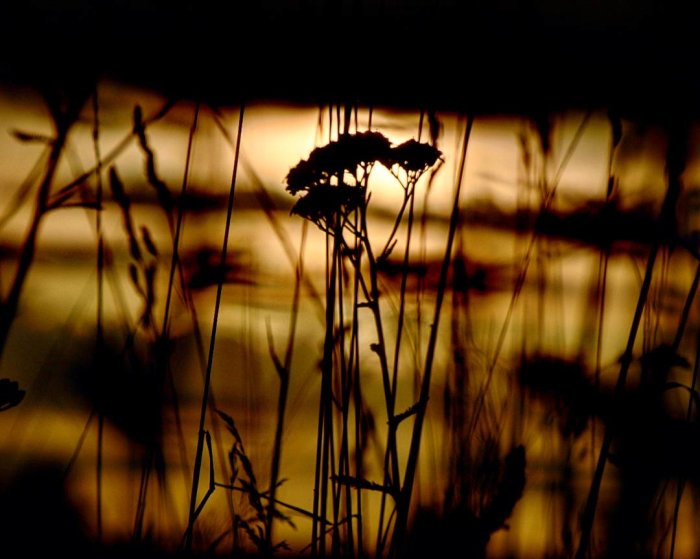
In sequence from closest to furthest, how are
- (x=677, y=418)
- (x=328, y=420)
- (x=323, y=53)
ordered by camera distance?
(x=328, y=420), (x=323, y=53), (x=677, y=418)

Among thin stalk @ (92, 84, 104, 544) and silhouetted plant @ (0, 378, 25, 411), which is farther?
thin stalk @ (92, 84, 104, 544)

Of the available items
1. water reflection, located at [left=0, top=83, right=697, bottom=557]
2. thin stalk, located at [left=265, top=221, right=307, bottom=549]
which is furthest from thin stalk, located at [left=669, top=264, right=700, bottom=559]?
thin stalk, located at [left=265, top=221, right=307, bottom=549]

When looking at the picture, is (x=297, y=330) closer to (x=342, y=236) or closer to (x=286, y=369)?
(x=286, y=369)

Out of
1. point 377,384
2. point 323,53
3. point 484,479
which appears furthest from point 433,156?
point 484,479

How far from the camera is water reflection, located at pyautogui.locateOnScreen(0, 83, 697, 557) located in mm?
1072

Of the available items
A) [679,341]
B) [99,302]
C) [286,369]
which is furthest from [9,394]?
[679,341]

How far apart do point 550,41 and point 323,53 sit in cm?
39

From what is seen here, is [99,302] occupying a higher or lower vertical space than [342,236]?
lower

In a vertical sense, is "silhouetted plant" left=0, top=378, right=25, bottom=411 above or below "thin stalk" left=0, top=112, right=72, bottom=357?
below

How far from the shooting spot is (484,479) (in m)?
1.08

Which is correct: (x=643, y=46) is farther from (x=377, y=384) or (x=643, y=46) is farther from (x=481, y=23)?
(x=377, y=384)

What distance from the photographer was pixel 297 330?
1113mm

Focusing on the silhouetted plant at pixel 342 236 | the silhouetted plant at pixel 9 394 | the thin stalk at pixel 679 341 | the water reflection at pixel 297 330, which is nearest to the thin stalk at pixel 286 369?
the water reflection at pixel 297 330

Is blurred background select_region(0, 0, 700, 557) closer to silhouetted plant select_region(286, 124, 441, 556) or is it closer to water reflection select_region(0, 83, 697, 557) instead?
water reflection select_region(0, 83, 697, 557)
